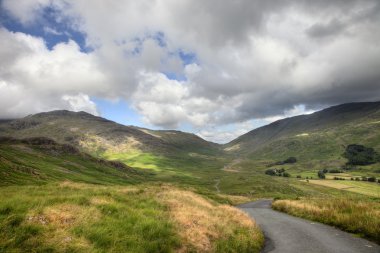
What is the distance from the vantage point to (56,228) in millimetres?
12562

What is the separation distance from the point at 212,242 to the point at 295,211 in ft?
71.1

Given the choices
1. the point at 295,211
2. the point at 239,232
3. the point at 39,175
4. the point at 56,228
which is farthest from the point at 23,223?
the point at 39,175

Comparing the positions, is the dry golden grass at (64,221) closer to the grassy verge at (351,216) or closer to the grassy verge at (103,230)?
the grassy verge at (103,230)

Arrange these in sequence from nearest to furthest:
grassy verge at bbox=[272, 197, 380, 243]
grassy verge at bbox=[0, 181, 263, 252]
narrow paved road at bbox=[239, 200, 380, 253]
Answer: grassy verge at bbox=[0, 181, 263, 252] < narrow paved road at bbox=[239, 200, 380, 253] < grassy verge at bbox=[272, 197, 380, 243]

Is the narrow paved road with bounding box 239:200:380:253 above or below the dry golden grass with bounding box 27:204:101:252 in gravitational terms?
below

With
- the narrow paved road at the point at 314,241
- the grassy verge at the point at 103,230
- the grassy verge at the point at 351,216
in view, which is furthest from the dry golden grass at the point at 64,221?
the grassy verge at the point at 351,216

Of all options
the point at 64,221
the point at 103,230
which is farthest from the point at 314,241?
the point at 64,221

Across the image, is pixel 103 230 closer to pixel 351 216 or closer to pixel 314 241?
pixel 314 241

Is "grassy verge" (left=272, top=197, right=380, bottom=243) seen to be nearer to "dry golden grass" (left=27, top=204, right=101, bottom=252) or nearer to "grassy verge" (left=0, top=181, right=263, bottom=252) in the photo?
"grassy verge" (left=0, top=181, right=263, bottom=252)

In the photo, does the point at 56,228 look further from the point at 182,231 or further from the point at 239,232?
the point at 239,232

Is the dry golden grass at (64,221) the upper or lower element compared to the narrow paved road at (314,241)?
upper

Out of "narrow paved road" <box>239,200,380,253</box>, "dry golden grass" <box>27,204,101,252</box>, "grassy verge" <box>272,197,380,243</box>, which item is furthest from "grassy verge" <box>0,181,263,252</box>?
"grassy verge" <box>272,197,380,243</box>

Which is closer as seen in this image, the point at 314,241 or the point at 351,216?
the point at 314,241

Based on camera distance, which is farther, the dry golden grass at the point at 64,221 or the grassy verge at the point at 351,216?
the grassy verge at the point at 351,216
